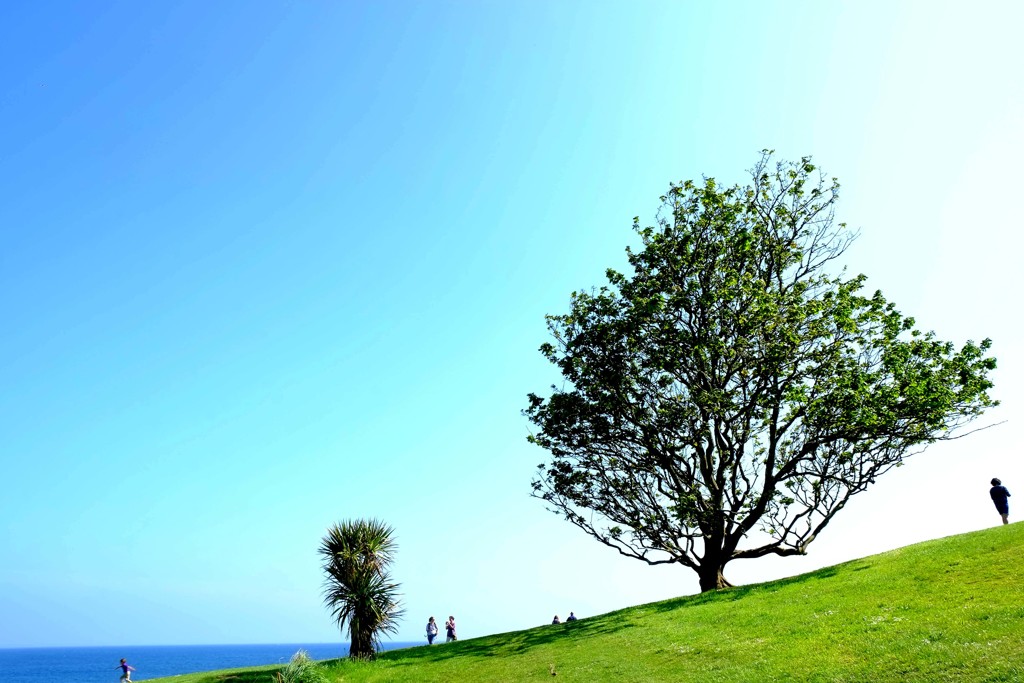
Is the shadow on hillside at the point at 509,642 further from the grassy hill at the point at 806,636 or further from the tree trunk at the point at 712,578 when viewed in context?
the tree trunk at the point at 712,578

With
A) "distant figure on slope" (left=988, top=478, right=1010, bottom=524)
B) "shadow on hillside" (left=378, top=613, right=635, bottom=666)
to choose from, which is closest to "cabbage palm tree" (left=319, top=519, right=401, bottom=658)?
"shadow on hillside" (left=378, top=613, right=635, bottom=666)

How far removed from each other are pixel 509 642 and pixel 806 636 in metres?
15.7

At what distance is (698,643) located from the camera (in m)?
24.8

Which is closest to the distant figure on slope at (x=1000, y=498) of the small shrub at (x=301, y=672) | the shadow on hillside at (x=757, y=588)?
the shadow on hillside at (x=757, y=588)

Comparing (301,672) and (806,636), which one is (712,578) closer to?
(806,636)

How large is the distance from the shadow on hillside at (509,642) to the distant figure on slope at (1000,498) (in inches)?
754

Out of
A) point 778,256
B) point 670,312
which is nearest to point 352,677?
point 670,312

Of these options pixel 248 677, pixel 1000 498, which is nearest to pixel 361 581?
pixel 248 677

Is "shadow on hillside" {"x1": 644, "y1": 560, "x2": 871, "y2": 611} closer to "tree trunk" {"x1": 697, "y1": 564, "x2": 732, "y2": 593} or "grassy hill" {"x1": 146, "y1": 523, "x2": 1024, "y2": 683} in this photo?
"grassy hill" {"x1": 146, "y1": 523, "x2": 1024, "y2": 683}

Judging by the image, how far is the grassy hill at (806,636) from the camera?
17781mm

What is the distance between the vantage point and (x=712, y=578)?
1478 inches

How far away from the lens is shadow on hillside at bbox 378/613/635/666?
31.4m

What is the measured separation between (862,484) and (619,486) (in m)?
12.4

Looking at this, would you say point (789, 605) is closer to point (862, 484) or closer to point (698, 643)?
point (698, 643)
